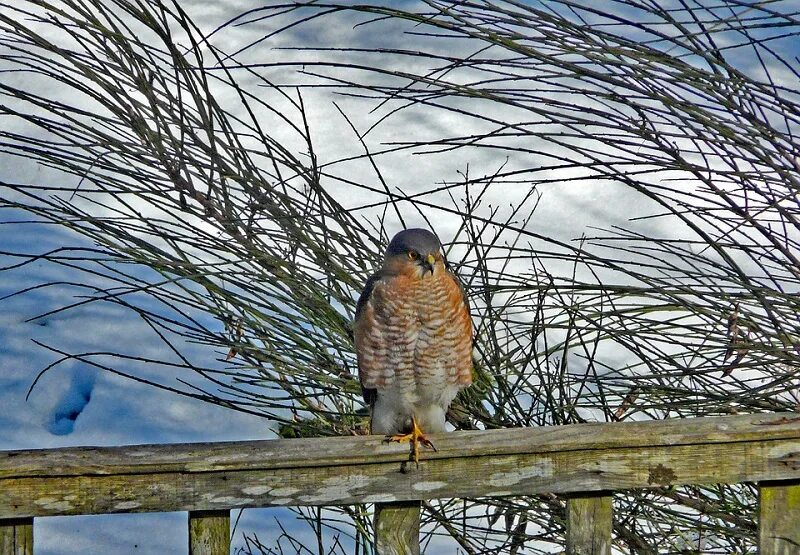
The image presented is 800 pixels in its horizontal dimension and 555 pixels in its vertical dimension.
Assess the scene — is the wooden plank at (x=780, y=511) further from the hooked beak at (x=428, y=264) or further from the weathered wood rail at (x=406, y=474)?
the hooked beak at (x=428, y=264)

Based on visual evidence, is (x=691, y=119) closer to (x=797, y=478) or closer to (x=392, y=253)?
(x=797, y=478)

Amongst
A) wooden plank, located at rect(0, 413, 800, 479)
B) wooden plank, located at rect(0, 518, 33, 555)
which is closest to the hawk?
wooden plank, located at rect(0, 413, 800, 479)

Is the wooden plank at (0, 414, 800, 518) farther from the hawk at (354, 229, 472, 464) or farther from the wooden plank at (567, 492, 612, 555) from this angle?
the hawk at (354, 229, 472, 464)

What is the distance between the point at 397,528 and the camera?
167 centimetres

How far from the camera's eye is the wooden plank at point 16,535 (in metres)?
1.61

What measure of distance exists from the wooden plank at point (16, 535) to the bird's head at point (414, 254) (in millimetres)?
1064

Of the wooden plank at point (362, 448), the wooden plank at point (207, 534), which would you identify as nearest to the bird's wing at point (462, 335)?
the wooden plank at point (362, 448)

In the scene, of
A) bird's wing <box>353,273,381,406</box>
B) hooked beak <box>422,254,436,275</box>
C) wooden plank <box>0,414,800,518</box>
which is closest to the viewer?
wooden plank <box>0,414,800,518</box>

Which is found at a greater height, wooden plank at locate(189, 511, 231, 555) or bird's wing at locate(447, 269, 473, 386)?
bird's wing at locate(447, 269, 473, 386)

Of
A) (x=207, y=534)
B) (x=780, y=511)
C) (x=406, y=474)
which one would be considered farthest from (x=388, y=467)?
(x=780, y=511)

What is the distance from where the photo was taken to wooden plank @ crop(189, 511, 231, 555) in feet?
5.34

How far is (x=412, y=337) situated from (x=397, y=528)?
2.90 feet

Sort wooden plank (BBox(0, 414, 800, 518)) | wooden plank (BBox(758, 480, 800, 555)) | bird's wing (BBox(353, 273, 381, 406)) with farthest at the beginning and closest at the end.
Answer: bird's wing (BBox(353, 273, 381, 406)) → wooden plank (BBox(758, 480, 800, 555)) → wooden plank (BBox(0, 414, 800, 518))

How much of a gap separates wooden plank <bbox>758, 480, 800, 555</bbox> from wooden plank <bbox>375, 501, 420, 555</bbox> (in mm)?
599
